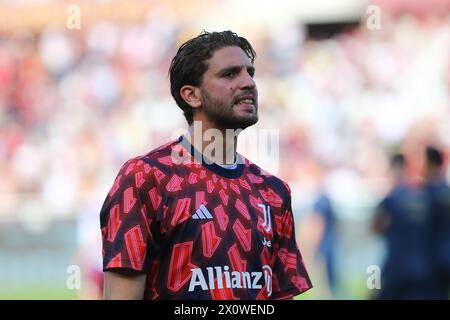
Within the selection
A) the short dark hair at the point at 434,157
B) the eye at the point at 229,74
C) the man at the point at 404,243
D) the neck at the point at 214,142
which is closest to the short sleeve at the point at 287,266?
the neck at the point at 214,142

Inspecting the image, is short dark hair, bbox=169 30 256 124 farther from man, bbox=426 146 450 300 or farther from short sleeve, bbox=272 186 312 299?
man, bbox=426 146 450 300

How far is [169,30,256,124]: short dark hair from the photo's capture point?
3.77m

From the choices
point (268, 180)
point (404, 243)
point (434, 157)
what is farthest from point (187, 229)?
point (434, 157)

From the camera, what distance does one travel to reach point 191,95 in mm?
3787

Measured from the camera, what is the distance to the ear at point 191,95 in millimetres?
3762

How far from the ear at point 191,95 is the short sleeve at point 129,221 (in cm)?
50

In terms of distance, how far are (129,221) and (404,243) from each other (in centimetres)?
482

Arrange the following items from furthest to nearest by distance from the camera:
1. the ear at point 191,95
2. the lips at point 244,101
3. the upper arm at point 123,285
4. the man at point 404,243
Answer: the man at point 404,243 < the ear at point 191,95 < the lips at point 244,101 < the upper arm at point 123,285

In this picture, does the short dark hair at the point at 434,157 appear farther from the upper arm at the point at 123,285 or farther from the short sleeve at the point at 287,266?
the upper arm at the point at 123,285

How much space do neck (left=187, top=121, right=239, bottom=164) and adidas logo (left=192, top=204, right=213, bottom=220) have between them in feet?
0.91

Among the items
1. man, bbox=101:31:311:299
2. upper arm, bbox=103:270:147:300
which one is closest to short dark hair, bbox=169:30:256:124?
man, bbox=101:31:311:299

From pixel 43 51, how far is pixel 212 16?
2864 millimetres

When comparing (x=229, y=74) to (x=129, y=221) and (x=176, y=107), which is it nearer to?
(x=129, y=221)
